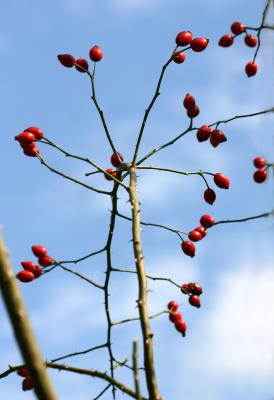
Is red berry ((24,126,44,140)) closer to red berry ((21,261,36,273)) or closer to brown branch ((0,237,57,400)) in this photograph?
red berry ((21,261,36,273))

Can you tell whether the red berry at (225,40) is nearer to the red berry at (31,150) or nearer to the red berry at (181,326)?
the red berry at (31,150)

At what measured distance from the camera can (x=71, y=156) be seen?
14.7ft

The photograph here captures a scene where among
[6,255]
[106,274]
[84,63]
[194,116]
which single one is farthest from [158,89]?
[6,255]

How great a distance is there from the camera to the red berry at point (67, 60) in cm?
478

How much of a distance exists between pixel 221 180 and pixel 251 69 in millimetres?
701

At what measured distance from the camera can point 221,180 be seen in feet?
15.1

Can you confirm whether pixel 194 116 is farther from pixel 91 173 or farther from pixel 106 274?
pixel 106 274

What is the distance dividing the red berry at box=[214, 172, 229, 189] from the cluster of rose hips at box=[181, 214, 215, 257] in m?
0.24

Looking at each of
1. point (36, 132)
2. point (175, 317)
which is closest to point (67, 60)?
point (36, 132)

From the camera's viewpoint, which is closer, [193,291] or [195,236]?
[193,291]

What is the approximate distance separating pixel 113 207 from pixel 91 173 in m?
0.47

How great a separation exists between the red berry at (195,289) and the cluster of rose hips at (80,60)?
1546mm

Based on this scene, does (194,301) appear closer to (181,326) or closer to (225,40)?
(181,326)

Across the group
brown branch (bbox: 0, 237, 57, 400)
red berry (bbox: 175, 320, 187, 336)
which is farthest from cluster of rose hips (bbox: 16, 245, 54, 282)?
brown branch (bbox: 0, 237, 57, 400)
